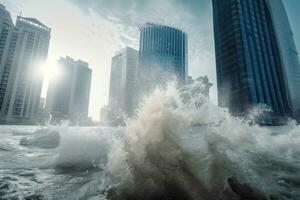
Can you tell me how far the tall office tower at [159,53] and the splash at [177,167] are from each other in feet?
481

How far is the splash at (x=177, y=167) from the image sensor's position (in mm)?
5129

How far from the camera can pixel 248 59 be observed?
85750mm

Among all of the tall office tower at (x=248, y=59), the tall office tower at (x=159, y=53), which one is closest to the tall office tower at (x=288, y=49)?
the tall office tower at (x=248, y=59)

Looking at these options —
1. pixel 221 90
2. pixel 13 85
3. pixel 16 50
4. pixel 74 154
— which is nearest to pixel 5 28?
pixel 16 50

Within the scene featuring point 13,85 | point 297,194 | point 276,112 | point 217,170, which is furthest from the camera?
point 13,85

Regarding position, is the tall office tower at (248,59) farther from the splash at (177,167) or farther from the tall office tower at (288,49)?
the splash at (177,167)

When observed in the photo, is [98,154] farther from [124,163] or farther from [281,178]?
[281,178]

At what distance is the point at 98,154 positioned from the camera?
40.4 ft

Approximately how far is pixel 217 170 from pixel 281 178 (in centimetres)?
279

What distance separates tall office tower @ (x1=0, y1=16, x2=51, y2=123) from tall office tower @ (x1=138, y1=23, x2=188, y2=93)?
74555 mm

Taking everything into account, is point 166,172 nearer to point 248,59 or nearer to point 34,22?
point 248,59

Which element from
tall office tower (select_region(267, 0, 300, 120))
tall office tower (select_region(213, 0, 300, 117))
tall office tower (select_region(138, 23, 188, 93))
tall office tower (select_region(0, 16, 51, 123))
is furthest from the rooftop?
tall office tower (select_region(267, 0, 300, 120))

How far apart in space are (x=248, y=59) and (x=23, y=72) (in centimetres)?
13310

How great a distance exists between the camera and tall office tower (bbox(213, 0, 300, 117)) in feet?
271
